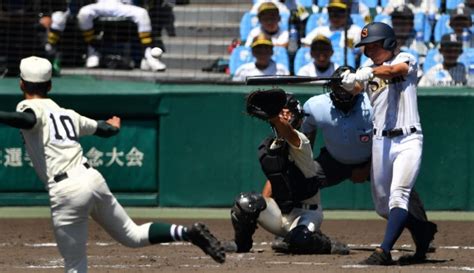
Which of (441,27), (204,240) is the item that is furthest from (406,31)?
(204,240)

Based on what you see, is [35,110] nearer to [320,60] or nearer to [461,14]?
[320,60]

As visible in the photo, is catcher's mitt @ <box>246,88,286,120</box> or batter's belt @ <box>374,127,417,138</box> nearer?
catcher's mitt @ <box>246,88,286,120</box>

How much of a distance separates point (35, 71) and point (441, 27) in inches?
257

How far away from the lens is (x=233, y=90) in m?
11.2

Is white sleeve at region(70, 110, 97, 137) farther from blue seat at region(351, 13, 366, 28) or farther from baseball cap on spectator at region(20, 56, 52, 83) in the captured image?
blue seat at region(351, 13, 366, 28)

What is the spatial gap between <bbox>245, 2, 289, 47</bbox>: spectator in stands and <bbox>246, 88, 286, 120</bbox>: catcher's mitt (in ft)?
14.4

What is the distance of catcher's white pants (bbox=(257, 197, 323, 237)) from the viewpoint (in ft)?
27.5

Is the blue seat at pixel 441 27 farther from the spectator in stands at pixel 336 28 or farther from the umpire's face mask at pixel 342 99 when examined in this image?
the umpire's face mask at pixel 342 99

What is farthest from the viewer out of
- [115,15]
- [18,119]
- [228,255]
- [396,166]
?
[115,15]

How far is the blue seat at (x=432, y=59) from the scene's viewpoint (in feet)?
38.7

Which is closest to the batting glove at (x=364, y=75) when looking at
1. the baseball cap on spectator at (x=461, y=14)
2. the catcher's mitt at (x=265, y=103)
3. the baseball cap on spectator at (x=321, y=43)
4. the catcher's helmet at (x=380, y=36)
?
the catcher's helmet at (x=380, y=36)

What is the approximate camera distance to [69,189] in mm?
6285

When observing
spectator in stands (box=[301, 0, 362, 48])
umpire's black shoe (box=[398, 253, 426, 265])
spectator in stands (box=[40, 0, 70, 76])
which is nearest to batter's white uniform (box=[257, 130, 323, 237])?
umpire's black shoe (box=[398, 253, 426, 265])

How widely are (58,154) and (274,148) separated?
2.35 meters
